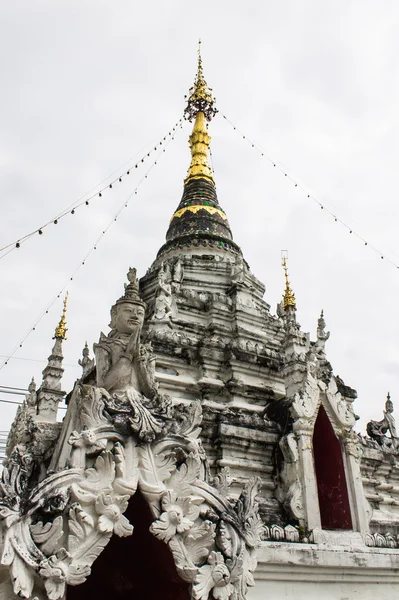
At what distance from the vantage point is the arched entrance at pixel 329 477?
29.8ft

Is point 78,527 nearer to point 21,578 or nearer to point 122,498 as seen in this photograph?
point 122,498

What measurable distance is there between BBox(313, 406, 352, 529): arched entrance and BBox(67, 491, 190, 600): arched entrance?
4.49 metres

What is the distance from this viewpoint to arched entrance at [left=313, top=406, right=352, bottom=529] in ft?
29.8

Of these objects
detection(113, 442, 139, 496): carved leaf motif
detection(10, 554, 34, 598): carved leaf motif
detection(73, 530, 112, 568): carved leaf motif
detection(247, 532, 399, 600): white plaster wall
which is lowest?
detection(10, 554, 34, 598): carved leaf motif

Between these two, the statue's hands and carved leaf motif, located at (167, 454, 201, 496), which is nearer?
carved leaf motif, located at (167, 454, 201, 496)

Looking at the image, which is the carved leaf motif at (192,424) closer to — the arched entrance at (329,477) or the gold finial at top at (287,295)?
the arched entrance at (329,477)

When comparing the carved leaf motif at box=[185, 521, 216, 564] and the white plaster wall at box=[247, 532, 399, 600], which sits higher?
the white plaster wall at box=[247, 532, 399, 600]

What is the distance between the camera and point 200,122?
920 inches

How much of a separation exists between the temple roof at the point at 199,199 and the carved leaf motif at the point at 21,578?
1543 cm

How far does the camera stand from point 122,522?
12.9ft

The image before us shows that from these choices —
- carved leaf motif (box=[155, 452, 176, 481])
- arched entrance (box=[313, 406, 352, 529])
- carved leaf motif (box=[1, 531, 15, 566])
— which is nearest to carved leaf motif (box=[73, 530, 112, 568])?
carved leaf motif (box=[1, 531, 15, 566])

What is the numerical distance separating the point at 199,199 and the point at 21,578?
1822 cm

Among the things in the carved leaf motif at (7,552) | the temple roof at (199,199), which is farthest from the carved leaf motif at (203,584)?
the temple roof at (199,199)

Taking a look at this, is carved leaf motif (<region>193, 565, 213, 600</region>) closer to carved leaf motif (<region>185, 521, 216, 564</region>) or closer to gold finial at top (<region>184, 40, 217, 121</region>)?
carved leaf motif (<region>185, 521, 216, 564</region>)
